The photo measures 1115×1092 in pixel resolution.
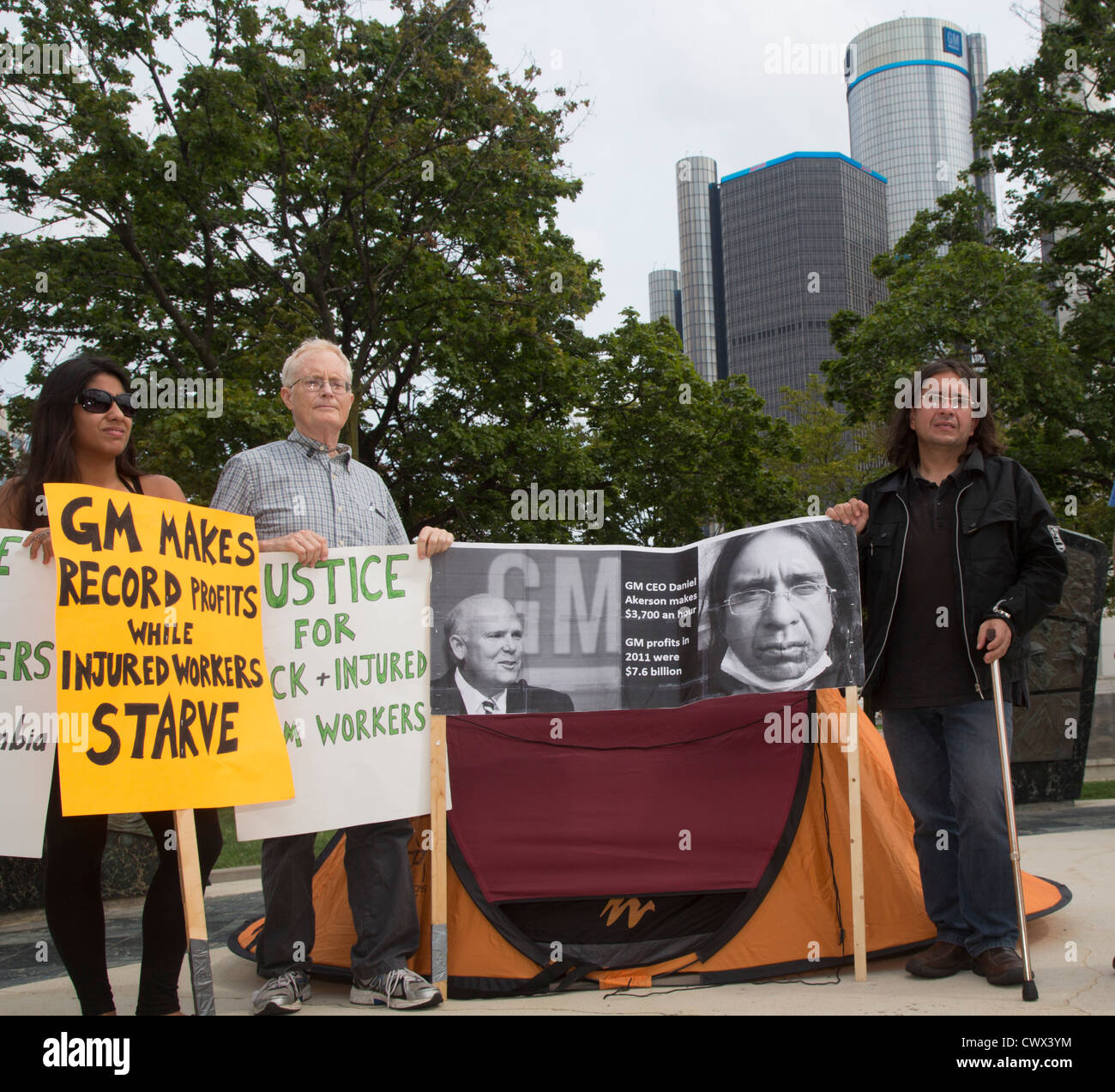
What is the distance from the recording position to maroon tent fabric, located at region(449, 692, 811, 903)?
378cm

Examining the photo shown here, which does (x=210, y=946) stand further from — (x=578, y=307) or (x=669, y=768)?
(x=578, y=307)

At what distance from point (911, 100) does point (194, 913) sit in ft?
232

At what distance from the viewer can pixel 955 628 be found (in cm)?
366

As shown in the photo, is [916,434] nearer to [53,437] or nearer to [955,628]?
[955,628]

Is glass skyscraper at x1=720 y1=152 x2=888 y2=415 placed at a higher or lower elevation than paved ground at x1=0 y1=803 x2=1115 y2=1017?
higher

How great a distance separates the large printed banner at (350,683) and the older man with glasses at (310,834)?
0.36 ft

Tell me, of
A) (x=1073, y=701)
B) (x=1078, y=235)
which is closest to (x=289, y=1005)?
(x=1073, y=701)

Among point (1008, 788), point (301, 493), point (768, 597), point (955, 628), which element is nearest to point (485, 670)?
point (301, 493)

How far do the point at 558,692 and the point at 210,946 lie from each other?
96.9 inches

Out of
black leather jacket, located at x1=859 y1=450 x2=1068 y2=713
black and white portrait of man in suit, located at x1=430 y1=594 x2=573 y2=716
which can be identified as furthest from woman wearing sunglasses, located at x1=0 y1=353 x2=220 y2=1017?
black leather jacket, located at x1=859 y1=450 x2=1068 y2=713

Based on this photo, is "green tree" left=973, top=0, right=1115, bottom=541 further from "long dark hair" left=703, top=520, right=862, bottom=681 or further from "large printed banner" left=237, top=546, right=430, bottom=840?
"large printed banner" left=237, top=546, right=430, bottom=840

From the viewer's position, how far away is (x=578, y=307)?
17828mm

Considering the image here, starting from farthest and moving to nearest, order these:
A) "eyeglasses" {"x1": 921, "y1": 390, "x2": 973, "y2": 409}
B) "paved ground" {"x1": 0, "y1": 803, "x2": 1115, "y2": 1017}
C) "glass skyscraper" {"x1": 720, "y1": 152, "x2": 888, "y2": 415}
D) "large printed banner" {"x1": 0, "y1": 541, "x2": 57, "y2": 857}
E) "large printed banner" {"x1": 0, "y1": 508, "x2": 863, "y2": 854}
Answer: "glass skyscraper" {"x1": 720, "y1": 152, "x2": 888, "y2": 415}
"eyeglasses" {"x1": 921, "y1": 390, "x2": 973, "y2": 409}
"paved ground" {"x1": 0, "y1": 803, "x2": 1115, "y2": 1017}
"large printed banner" {"x1": 0, "y1": 541, "x2": 57, "y2": 857}
"large printed banner" {"x1": 0, "y1": 508, "x2": 863, "y2": 854}

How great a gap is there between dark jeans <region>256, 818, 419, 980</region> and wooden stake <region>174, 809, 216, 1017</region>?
59 centimetres
